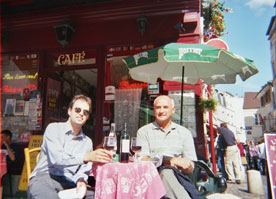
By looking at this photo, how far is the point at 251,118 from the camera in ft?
180

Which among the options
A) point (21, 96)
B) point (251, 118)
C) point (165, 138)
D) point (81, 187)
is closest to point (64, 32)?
point (21, 96)

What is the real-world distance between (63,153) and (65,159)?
0.09 meters

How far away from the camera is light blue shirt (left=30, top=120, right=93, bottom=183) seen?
7.27 ft

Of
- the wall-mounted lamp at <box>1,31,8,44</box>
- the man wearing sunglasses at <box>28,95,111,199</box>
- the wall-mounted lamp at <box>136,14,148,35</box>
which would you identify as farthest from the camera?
the wall-mounted lamp at <box>1,31,8,44</box>

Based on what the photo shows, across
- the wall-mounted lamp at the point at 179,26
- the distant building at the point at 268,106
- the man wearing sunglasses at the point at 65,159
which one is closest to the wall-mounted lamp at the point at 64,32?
the wall-mounted lamp at the point at 179,26

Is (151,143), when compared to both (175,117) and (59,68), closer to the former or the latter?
(175,117)

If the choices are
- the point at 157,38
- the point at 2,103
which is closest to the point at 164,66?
the point at 157,38

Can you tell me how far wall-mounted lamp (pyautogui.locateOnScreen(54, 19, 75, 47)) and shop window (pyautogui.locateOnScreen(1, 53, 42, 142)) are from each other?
99 cm

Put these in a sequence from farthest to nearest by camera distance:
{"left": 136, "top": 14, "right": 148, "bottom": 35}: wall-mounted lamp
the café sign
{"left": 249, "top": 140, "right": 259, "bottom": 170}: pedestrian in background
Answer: {"left": 249, "top": 140, "right": 259, "bottom": 170}: pedestrian in background → the café sign → {"left": 136, "top": 14, "right": 148, "bottom": 35}: wall-mounted lamp

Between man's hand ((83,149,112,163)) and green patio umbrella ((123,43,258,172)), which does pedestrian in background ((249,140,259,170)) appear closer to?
green patio umbrella ((123,43,258,172))

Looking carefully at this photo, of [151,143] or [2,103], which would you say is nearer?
[151,143]

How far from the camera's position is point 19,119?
20.4ft

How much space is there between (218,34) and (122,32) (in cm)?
433

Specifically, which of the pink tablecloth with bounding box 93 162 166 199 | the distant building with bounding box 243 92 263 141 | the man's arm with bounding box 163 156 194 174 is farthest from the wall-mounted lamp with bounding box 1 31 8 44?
the distant building with bounding box 243 92 263 141
